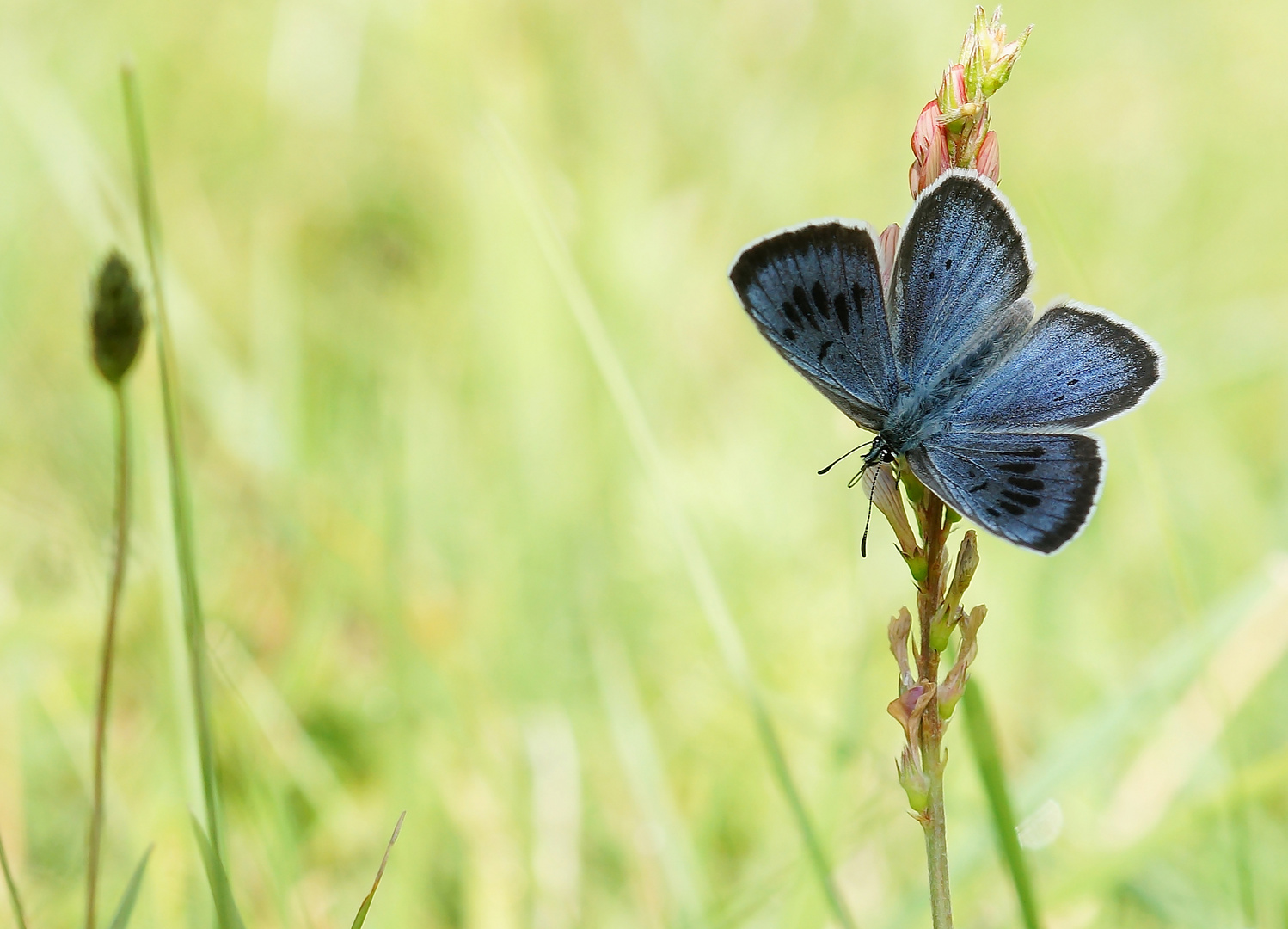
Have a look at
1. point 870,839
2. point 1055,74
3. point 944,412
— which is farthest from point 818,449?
point 1055,74

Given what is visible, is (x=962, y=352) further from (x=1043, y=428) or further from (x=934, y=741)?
(x=934, y=741)

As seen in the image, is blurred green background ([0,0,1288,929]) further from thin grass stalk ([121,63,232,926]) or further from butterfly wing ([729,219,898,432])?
butterfly wing ([729,219,898,432])

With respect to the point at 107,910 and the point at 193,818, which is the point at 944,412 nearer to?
the point at 193,818

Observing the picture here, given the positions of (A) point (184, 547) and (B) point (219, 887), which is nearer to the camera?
(B) point (219, 887)

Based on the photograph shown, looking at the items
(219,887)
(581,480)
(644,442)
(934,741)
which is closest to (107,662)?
(219,887)

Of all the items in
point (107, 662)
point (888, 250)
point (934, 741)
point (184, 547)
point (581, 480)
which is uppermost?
point (888, 250)

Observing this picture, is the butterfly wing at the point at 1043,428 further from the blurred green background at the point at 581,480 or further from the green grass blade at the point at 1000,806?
the blurred green background at the point at 581,480

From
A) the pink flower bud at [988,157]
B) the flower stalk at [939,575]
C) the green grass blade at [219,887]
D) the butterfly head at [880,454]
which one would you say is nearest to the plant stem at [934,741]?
the flower stalk at [939,575]

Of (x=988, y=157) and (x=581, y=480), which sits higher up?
(x=988, y=157)
